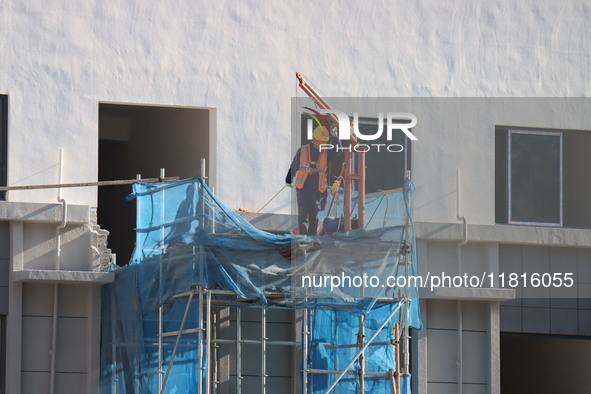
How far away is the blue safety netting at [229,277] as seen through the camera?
61.0 ft

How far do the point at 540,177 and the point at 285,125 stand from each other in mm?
4476

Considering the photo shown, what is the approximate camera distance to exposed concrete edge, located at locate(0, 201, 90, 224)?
19.6 m

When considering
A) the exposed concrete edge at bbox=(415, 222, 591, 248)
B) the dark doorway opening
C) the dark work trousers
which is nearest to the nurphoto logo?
the dark work trousers

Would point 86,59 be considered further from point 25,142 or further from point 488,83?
point 488,83

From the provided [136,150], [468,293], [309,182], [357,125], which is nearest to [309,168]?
[309,182]

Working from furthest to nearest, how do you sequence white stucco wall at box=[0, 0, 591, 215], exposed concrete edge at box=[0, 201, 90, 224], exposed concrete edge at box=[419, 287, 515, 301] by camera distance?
exposed concrete edge at box=[419, 287, 515, 301] < white stucco wall at box=[0, 0, 591, 215] < exposed concrete edge at box=[0, 201, 90, 224]

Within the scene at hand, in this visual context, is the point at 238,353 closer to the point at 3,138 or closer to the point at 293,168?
the point at 293,168

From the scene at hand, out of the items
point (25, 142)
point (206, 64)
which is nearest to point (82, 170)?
point (25, 142)

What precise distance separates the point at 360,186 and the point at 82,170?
4.08 meters

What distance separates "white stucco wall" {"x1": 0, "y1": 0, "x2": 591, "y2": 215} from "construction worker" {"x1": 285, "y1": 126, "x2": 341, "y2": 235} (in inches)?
37.3

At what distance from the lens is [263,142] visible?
21.5 meters

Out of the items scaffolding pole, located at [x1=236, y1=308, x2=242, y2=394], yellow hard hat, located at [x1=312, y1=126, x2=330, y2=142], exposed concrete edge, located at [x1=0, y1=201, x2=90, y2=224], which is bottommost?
scaffolding pole, located at [x1=236, y1=308, x2=242, y2=394]

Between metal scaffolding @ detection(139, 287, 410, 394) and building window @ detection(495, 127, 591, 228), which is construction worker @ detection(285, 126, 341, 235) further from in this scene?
building window @ detection(495, 127, 591, 228)

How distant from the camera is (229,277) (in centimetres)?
1830
